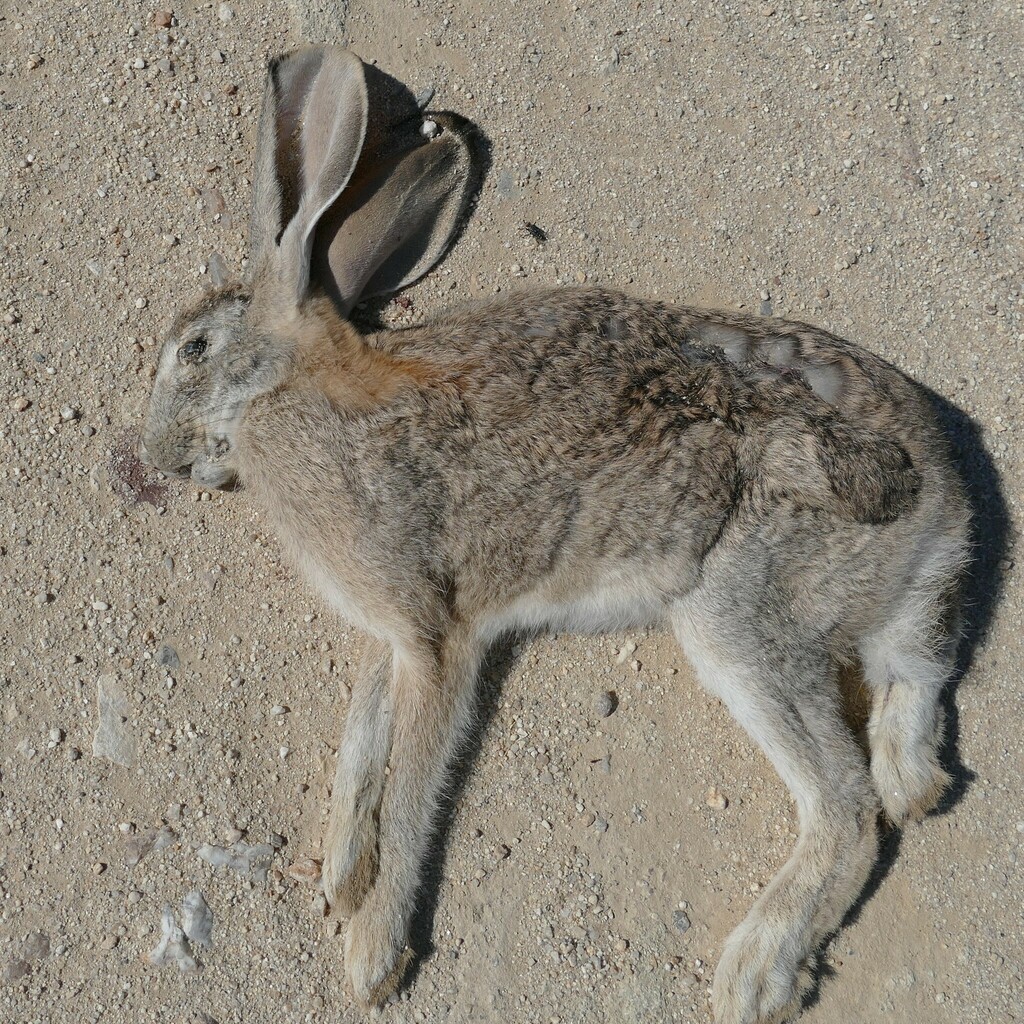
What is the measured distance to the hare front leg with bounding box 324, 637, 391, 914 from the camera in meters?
3.42

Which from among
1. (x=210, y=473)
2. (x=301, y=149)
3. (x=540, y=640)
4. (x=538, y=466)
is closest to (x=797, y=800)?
(x=540, y=640)

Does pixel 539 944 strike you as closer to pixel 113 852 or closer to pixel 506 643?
pixel 506 643

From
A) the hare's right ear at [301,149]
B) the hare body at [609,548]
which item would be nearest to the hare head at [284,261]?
the hare's right ear at [301,149]

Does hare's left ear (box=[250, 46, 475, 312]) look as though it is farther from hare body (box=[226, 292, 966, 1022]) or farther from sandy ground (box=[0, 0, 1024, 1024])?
hare body (box=[226, 292, 966, 1022])

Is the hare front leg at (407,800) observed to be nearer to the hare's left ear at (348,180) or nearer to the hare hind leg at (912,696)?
the hare's left ear at (348,180)

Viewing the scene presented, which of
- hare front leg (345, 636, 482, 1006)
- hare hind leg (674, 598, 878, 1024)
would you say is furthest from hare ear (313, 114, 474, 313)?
hare hind leg (674, 598, 878, 1024)

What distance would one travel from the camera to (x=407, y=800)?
3.44 m

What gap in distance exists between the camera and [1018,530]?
154 inches

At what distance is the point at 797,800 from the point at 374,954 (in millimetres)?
1749

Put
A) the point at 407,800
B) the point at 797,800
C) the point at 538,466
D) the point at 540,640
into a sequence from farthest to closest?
1. the point at 540,640
2. the point at 797,800
3. the point at 407,800
4. the point at 538,466

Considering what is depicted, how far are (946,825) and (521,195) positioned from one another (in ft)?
10.7

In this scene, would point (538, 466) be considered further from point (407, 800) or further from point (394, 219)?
point (407, 800)

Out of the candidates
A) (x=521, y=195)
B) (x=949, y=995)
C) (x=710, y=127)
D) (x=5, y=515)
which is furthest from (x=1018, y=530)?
(x=5, y=515)

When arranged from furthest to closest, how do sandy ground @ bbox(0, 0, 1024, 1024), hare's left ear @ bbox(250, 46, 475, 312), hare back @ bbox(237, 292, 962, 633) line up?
sandy ground @ bbox(0, 0, 1024, 1024)
hare's left ear @ bbox(250, 46, 475, 312)
hare back @ bbox(237, 292, 962, 633)
